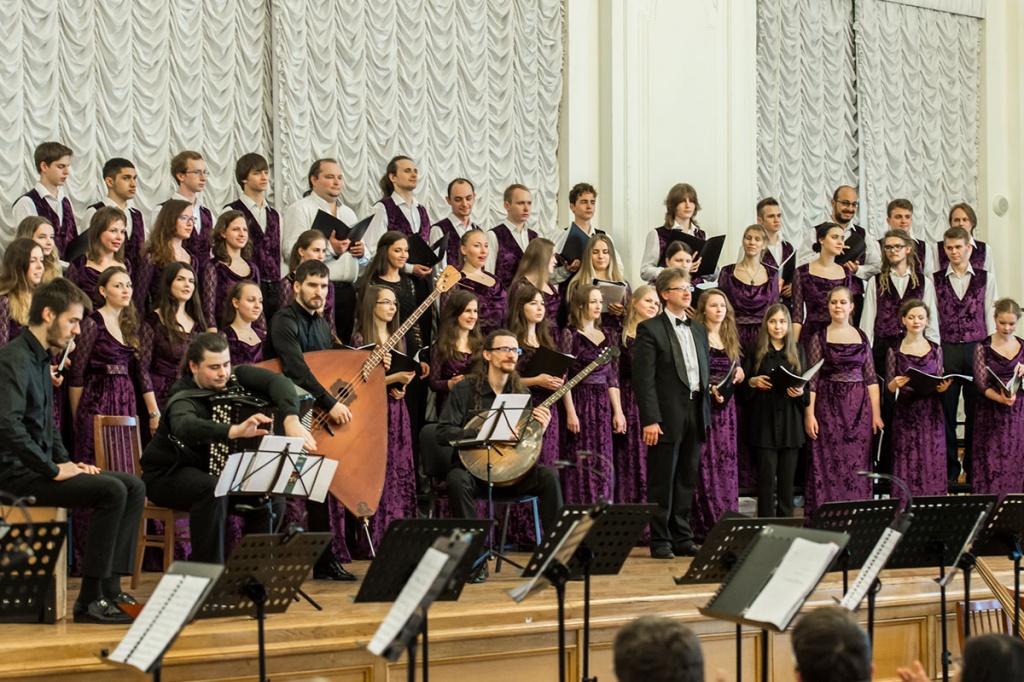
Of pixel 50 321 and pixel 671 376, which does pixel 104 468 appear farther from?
pixel 671 376

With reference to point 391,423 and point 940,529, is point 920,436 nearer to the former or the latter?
point 940,529

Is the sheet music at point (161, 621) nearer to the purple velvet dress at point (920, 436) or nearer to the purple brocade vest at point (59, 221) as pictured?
the purple brocade vest at point (59, 221)

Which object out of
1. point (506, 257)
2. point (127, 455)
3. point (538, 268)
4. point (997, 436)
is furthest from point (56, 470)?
point (997, 436)

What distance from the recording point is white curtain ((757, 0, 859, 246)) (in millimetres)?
11500

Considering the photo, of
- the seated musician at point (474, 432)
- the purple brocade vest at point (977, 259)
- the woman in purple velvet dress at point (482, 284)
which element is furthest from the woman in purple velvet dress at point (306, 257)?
the purple brocade vest at point (977, 259)

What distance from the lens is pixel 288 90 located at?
9.43 meters

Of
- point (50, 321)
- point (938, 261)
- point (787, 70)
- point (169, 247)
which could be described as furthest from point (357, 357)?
point (787, 70)

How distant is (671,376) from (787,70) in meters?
5.10

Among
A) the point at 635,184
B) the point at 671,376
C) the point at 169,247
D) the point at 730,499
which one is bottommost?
the point at 730,499

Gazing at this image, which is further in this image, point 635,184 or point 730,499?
point 635,184

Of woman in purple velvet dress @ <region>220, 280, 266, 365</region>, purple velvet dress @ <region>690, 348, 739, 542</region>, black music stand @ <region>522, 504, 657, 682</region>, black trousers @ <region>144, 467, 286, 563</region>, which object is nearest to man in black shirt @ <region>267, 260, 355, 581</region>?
woman in purple velvet dress @ <region>220, 280, 266, 365</region>

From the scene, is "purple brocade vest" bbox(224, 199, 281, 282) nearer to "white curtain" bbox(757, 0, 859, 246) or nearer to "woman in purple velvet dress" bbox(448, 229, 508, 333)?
"woman in purple velvet dress" bbox(448, 229, 508, 333)

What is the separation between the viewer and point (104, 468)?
6.20 metres

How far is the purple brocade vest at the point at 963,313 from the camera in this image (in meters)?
9.23
